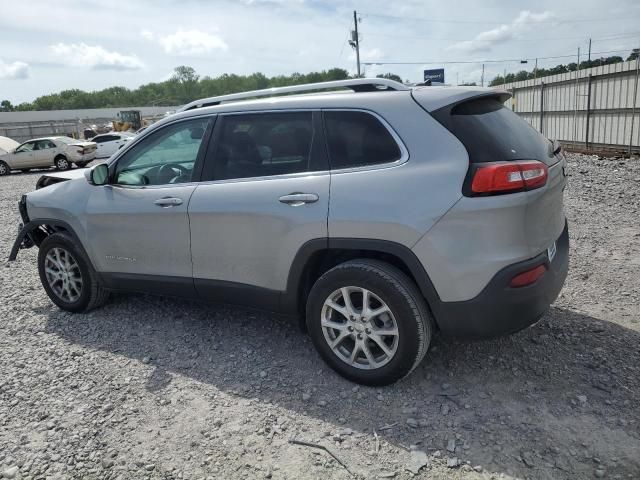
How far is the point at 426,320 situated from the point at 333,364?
71 centimetres

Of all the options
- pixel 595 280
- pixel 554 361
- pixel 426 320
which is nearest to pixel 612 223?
pixel 595 280

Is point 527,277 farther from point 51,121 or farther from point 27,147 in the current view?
point 51,121

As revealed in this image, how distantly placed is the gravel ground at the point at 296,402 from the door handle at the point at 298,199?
1.17 meters

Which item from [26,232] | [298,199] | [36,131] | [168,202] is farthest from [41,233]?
[36,131]

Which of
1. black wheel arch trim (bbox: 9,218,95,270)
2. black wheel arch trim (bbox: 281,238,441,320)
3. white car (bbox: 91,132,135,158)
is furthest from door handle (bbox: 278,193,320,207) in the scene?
white car (bbox: 91,132,135,158)

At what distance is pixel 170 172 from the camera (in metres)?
4.06

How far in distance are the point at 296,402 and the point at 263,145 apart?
67.4 inches

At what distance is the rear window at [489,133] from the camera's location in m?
2.85

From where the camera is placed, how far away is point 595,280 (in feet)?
15.5

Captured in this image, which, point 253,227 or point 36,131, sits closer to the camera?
point 253,227

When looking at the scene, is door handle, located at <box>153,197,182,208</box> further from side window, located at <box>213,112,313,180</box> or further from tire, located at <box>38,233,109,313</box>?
tire, located at <box>38,233,109,313</box>

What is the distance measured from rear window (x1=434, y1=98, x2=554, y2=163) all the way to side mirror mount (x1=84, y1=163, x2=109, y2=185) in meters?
2.73

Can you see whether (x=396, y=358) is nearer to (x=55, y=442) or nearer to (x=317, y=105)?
(x=317, y=105)

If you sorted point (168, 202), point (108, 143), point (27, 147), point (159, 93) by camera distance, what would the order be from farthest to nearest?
point (159, 93) → point (108, 143) → point (27, 147) → point (168, 202)
